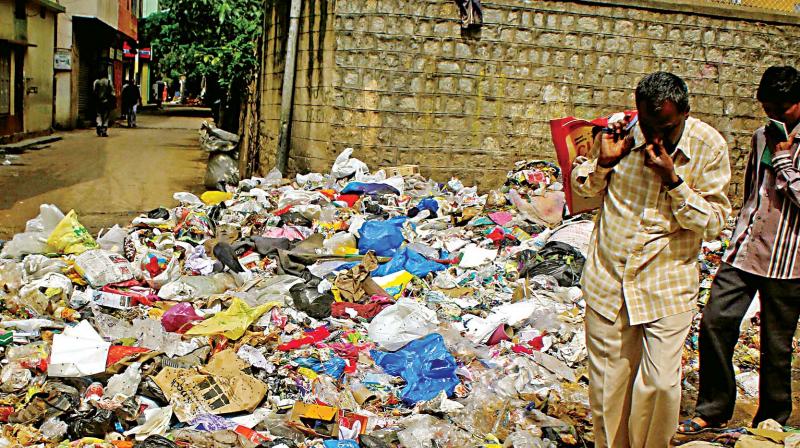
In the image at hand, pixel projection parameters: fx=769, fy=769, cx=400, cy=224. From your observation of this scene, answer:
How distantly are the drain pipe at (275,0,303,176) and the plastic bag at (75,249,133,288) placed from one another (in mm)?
4229

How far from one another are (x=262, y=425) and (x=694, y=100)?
819 cm

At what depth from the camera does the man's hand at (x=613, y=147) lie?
2.75 metres

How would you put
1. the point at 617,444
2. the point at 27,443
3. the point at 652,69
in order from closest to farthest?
the point at 617,444 → the point at 27,443 → the point at 652,69

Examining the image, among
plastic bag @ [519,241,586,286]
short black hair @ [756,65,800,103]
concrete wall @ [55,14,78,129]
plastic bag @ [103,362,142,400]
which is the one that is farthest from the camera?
concrete wall @ [55,14,78,129]

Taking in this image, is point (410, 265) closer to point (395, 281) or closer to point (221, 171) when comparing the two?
point (395, 281)

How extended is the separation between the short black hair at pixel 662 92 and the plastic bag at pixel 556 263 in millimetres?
3414

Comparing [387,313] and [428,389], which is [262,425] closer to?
[428,389]

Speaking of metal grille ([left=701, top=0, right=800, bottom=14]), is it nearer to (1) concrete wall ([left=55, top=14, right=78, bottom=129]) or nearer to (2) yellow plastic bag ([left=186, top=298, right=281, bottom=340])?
(2) yellow plastic bag ([left=186, top=298, right=281, bottom=340])

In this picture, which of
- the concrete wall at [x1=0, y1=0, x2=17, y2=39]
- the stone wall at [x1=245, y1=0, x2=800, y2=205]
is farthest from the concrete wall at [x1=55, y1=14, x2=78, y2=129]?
the stone wall at [x1=245, y1=0, x2=800, y2=205]

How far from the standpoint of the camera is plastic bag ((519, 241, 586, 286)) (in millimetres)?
5958

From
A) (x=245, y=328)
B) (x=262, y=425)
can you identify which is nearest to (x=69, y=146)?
(x=245, y=328)

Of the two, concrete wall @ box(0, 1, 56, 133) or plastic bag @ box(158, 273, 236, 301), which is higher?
concrete wall @ box(0, 1, 56, 133)

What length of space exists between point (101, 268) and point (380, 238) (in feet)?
7.57

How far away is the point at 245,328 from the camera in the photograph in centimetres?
481
